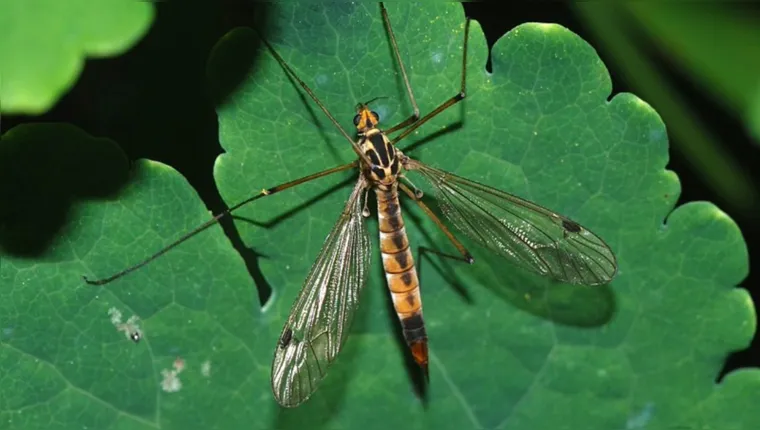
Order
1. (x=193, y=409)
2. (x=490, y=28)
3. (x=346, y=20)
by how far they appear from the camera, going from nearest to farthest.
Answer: (x=346, y=20), (x=193, y=409), (x=490, y=28)

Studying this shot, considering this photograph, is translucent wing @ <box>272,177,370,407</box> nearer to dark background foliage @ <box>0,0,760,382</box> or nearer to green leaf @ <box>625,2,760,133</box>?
dark background foliage @ <box>0,0,760,382</box>

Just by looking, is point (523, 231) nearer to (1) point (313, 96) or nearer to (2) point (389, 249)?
(2) point (389, 249)

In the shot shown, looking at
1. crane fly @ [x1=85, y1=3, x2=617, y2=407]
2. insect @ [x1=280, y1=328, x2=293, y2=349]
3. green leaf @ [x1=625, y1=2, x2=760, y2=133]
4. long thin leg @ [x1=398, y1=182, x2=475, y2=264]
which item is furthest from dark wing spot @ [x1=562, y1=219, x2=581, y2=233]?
insect @ [x1=280, y1=328, x2=293, y2=349]

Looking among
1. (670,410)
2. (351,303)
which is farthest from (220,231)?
(670,410)

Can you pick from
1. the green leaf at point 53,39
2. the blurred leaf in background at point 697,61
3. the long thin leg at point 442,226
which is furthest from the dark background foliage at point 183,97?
the green leaf at point 53,39

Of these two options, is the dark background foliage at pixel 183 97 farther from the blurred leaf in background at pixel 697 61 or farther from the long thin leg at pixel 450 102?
the long thin leg at pixel 450 102

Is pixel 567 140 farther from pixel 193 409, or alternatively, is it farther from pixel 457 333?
pixel 193 409
